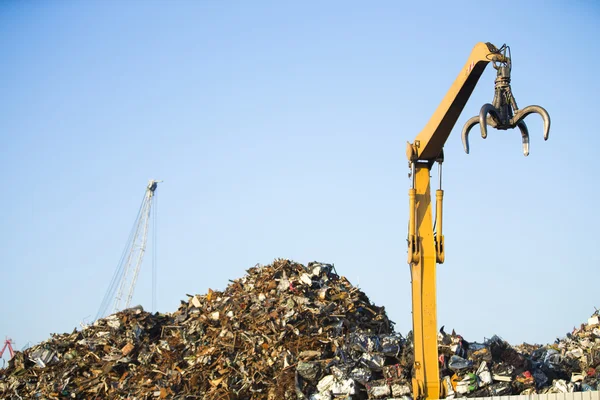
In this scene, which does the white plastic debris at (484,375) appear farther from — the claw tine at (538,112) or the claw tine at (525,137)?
the claw tine at (538,112)

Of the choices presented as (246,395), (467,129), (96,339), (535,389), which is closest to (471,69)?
(467,129)

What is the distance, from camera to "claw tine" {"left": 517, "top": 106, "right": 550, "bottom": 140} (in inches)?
296

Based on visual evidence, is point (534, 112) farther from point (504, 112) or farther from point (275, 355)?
point (275, 355)

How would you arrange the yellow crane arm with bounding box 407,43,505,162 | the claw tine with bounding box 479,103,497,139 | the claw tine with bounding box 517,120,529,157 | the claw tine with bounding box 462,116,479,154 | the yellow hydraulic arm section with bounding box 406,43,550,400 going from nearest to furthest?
the claw tine with bounding box 479,103,497,139 < the claw tine with bounding box 517,120,529,157 < the claw tine with bounding box 462,116,479,154 < the yellow crane arm with bounding box 407,43,505,162 < the yellow hydraulic arm section with bounding box 406,43,550,400

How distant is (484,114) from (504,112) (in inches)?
12.6

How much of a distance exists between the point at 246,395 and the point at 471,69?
6.28 meters

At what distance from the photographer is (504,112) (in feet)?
26.2

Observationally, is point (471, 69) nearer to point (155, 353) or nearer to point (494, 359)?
point (494, 359)

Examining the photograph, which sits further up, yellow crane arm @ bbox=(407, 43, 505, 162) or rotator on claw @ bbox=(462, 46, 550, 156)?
yellow crane arm @ bbox=(407, 43, 505, 162)

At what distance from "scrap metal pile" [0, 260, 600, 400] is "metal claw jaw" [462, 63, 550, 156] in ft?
14.4

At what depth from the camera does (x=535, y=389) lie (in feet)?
36.1

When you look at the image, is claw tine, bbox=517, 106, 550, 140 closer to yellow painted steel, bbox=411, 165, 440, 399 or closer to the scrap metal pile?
yellow painted steel, bbox=411, 165, 440, 399

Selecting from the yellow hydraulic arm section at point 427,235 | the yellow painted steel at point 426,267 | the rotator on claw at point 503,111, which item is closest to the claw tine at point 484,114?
the rotator on claw at point 503,111

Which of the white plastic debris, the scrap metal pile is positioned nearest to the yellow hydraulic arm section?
the scrap metal pile
